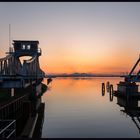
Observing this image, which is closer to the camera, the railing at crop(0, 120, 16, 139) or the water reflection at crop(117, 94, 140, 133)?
the railing at crop(0, 120, 16, 139)

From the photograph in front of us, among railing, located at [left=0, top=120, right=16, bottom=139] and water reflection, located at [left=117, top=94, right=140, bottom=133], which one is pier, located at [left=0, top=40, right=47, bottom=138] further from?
water reflection, located at [left=117, top=94, right=140, bottom=133]

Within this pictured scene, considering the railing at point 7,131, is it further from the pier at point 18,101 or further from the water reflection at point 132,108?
the water reflection at point 132,108

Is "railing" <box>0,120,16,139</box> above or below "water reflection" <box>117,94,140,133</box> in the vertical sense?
above

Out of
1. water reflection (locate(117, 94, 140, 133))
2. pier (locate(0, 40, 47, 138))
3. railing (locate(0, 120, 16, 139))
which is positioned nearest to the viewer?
railing (locate(0, 120, 16, 139))

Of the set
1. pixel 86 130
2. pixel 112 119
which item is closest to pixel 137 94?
pixel 112 119

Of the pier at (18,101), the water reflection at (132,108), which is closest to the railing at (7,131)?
the pier at (18,101)

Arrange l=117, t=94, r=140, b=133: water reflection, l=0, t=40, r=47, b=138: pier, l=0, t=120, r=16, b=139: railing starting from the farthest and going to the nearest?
l=117, t=94, r=140, b=133: water reflection, l=0, t=40, r=47, b=138: pier, l=0, t=120, r=16, b=139: railing

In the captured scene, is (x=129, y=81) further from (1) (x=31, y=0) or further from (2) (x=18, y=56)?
(1) (x=31, y=0)

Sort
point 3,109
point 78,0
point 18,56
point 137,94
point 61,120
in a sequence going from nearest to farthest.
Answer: point 78,0
point 3,109
point 61,120
point 137,94
point 18,56

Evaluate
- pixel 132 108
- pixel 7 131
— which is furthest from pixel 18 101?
pixel 132 108

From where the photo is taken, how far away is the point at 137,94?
62.1 metres

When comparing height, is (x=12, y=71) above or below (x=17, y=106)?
above

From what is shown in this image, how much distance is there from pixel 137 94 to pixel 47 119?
94.4ft

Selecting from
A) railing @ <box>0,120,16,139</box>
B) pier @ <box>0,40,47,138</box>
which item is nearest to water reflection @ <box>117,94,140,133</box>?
pier @ <box>0,40,47,138</box>
